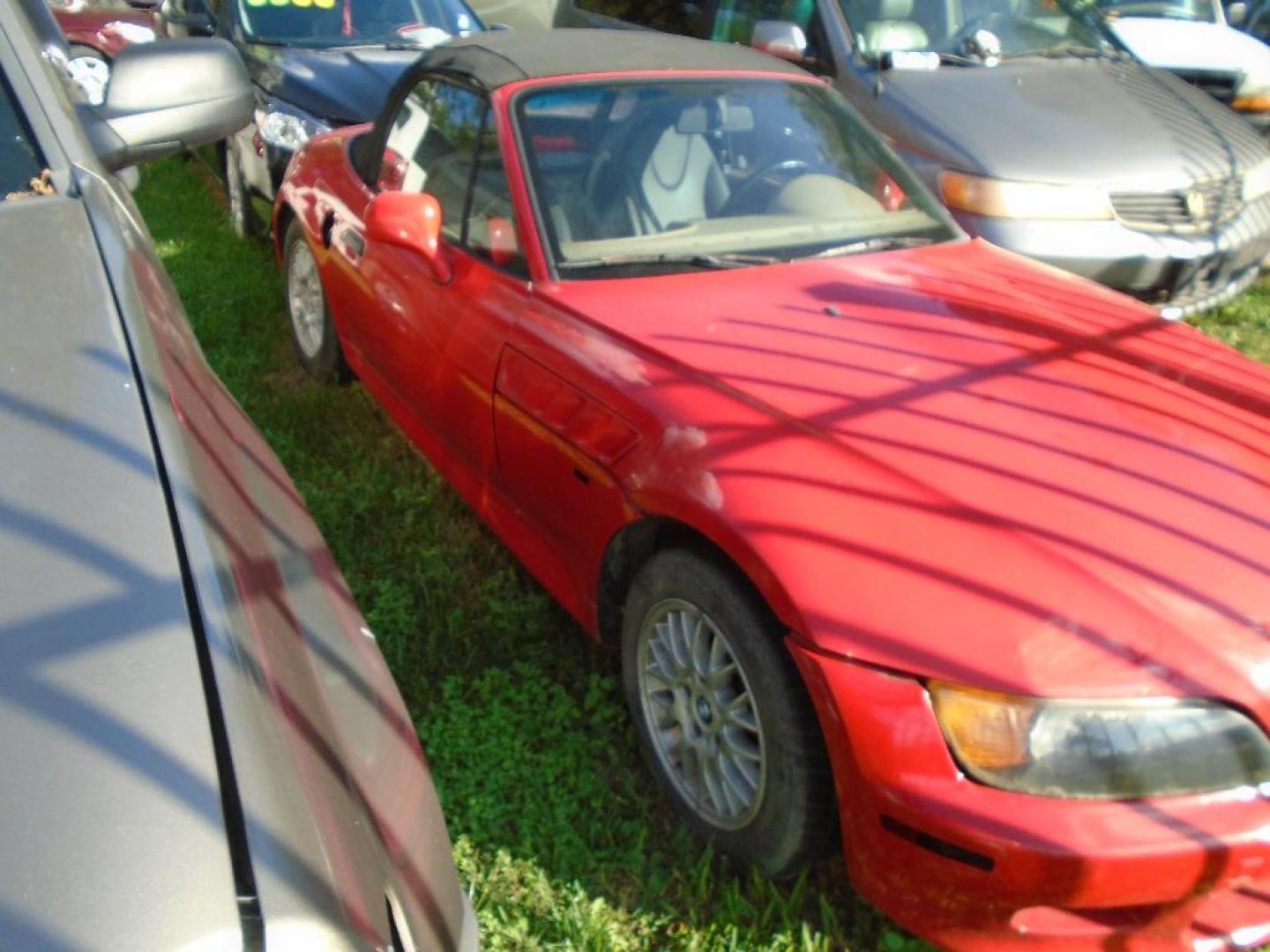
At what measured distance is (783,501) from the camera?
2.12 m

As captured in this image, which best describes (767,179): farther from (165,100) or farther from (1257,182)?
(1257,182)

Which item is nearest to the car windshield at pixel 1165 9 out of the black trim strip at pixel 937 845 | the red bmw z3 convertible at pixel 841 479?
the red bmw z3 convertible at pixel 841 479

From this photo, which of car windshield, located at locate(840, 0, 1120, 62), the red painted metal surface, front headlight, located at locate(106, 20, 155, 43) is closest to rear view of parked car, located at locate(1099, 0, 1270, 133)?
car windshield, located at locate(840, 0, 1120, 62)

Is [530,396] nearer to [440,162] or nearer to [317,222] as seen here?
[440,162]

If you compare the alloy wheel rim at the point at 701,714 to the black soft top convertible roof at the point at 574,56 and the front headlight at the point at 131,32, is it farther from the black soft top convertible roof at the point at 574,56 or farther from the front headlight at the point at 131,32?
the front headlight at the point at 131,32

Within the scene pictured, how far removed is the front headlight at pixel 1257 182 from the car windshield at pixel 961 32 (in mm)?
997

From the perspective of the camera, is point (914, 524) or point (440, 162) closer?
point (914, 524)

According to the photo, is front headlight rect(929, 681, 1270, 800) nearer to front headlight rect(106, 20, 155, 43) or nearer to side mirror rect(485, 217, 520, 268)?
side mirror rect(485, 217, 520, 268)

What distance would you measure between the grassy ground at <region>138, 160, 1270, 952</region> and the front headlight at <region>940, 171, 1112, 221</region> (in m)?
2.40

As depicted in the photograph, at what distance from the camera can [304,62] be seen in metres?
6.00

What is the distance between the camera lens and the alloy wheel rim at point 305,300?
459cm

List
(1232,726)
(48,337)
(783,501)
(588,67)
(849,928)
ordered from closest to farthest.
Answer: (48,337) < (1232,726) < (783,501) < (849,928) < (588,67)

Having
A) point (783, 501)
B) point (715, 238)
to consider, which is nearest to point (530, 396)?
point (715, 238)

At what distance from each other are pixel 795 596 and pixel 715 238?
54.4 inches
